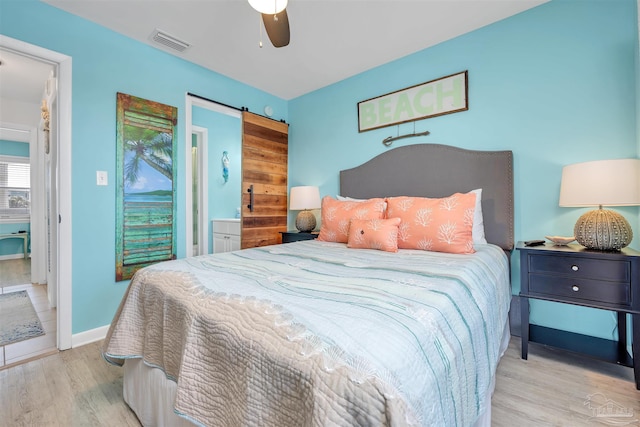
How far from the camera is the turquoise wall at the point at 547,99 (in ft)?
6.14

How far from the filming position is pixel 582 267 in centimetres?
168

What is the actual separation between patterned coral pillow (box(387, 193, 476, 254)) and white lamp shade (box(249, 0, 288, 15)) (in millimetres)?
1530

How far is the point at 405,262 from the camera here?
152cm

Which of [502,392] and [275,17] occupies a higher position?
[275,17]

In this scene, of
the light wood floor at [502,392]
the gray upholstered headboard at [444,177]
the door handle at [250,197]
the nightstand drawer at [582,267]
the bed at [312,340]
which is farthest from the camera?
the door handle at [250,197]

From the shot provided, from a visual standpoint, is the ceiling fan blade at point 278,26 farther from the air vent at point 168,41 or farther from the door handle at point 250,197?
the door handle at point 250,197

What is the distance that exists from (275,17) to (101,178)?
193cm

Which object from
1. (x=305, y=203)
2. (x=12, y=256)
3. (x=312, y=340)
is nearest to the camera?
(x=312, y=340)

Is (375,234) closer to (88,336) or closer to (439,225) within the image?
(439,225)

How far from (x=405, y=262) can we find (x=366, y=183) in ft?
5.24

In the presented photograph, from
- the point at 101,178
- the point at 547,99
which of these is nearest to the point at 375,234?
the point at 547,99

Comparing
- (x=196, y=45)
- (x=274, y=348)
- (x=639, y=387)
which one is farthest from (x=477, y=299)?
(x=196, y=45)

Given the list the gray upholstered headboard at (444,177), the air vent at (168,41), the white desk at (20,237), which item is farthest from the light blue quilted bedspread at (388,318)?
the white desk at (20,237)

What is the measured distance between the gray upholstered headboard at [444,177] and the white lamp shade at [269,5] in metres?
1.71
